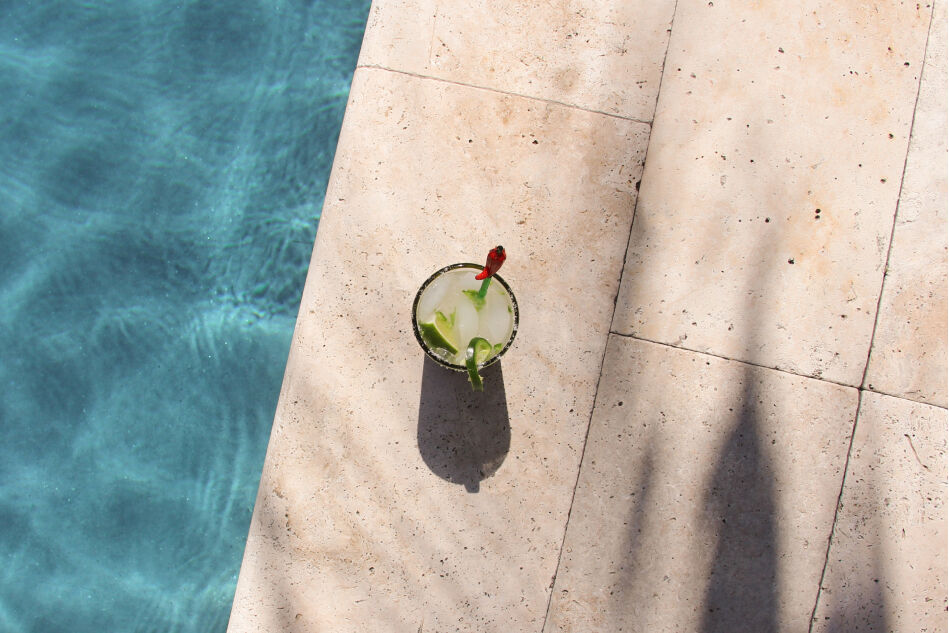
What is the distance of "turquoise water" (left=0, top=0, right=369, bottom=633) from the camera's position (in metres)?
2.78

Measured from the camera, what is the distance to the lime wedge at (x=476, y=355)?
206 cm

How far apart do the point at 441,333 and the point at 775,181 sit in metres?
1.45

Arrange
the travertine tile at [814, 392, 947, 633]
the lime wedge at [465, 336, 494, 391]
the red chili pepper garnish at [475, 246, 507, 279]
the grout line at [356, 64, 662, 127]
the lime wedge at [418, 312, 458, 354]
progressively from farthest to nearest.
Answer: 1. the grout line at [356, 64, 662, 127]
2. the travertine tile at [814, 392, 947, 633]
3. the lime wedge at [418, 312, 458, 354]
4. the lime wedge at [465, 336, 494, 391]
5. the red chili pepper garnish at [475, 246, 507, 279]

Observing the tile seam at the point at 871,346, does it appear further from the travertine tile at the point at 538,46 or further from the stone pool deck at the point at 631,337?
the travertine tile at the point at 538,46

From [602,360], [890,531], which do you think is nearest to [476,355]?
[602,360]

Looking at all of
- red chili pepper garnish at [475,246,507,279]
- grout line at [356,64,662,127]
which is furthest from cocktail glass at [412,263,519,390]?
grout line at [356,64,662,127]

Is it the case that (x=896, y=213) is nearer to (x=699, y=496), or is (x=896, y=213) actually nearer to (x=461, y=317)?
(x=699, y=496)

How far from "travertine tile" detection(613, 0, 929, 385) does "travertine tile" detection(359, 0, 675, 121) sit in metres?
0.12

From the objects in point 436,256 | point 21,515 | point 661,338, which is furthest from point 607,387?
point 21,515

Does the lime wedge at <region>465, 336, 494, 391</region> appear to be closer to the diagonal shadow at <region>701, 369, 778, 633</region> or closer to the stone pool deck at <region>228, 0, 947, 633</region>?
the stone pool deck at <region>228, 0, 947, 633</region>

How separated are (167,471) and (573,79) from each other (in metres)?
2.30

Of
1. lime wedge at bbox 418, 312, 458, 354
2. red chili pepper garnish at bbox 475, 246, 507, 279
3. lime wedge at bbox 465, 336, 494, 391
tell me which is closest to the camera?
red chili pepper garnish at bbox 475, 246, 507, 279

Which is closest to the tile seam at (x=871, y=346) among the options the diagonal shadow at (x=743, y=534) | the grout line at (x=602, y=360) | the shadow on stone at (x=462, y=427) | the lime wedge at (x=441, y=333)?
the diagonal shadow at (x=743, y=534)

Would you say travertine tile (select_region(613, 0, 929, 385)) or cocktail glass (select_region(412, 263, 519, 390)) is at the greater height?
travertine tile (select_region(613, 0, 929, 385))
